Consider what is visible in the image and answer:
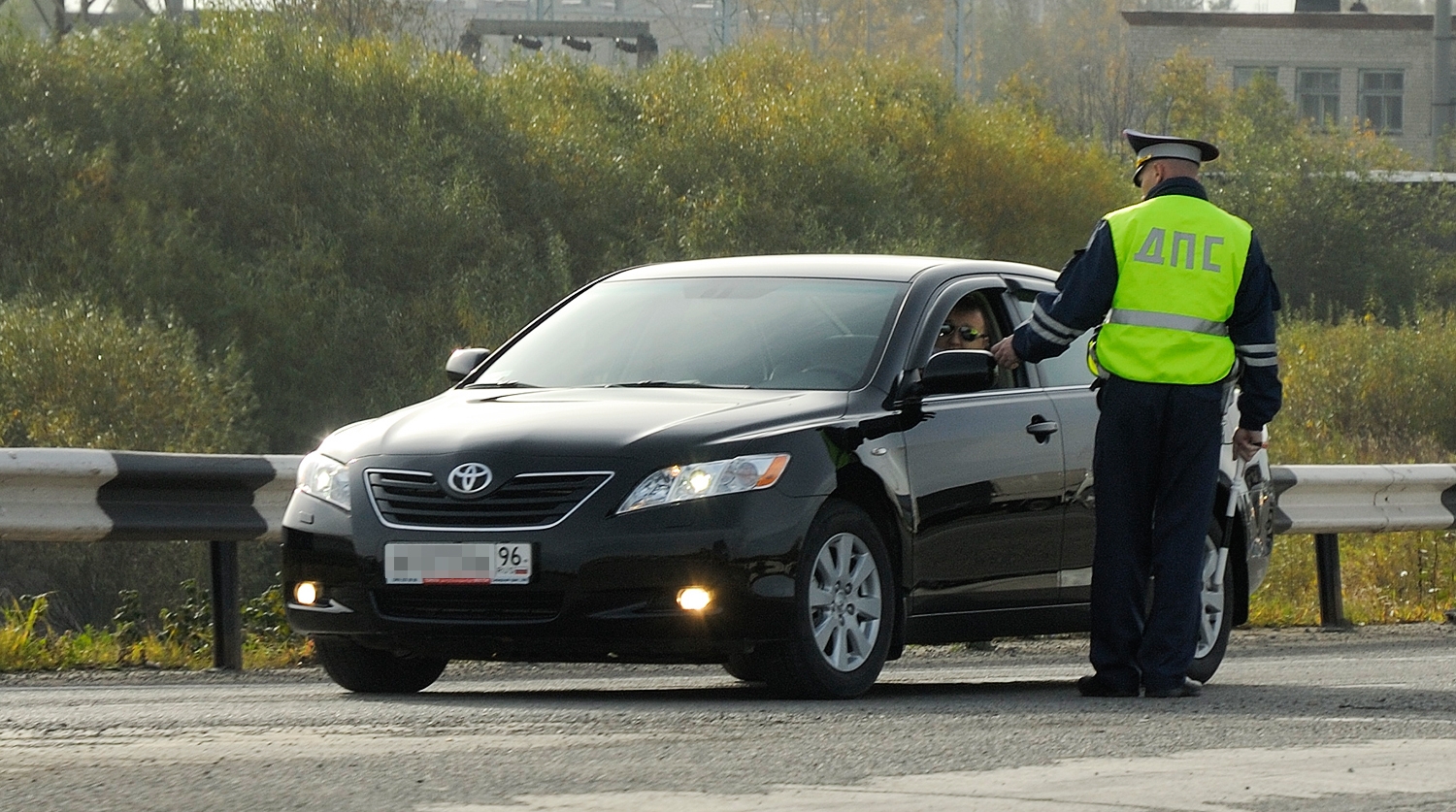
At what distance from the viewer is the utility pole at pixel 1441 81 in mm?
71375

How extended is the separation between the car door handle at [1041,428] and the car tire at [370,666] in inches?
88.0

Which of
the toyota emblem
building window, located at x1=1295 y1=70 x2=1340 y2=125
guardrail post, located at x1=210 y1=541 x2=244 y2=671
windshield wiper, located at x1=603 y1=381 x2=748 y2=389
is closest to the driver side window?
windshield wiper, located at x1=603 y1=381 x2=748 y2=389

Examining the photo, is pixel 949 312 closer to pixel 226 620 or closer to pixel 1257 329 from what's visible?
pixel 1257 329

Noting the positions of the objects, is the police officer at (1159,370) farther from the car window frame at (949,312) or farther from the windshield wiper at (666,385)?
the windshield wiper at (666,385)

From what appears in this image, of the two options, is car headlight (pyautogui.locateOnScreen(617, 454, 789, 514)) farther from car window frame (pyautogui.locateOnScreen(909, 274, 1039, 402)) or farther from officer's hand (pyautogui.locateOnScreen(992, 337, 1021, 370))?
officer's hand (pyautogui.locateOnScreen(992, 337, 1021, 370))

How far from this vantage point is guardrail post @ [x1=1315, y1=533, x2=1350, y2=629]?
43.7 ft

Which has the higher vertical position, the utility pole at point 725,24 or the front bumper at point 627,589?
the utility pole at point 725,24

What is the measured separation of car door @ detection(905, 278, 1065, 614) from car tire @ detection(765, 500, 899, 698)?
0.28 metres

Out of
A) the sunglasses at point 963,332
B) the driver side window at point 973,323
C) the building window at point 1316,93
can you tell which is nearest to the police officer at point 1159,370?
the driver side window at point 973,323

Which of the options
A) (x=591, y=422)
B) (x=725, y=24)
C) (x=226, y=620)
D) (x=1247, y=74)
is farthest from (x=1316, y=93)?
(x=591, y=422)

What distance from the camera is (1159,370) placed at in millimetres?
7734

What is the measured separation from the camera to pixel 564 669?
9.83 metres

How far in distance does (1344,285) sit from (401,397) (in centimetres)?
3248

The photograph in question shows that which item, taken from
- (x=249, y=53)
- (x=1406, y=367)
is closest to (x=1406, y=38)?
(x=1406, y=367)
